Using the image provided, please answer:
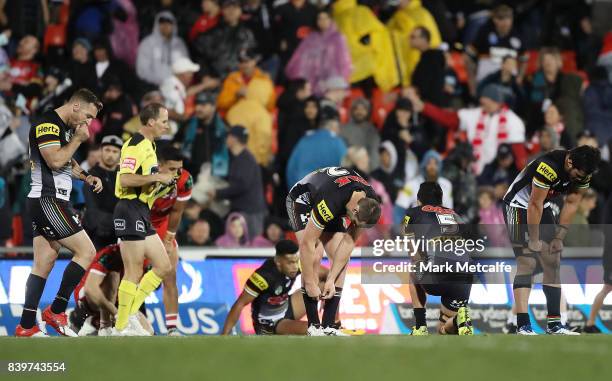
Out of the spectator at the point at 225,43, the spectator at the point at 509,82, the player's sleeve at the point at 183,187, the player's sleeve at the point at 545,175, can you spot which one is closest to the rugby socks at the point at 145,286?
the player's sleeve at the point at 183,187

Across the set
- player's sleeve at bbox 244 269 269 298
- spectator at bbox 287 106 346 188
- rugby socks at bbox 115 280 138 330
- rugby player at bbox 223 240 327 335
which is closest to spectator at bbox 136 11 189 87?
spectator at bbox 287 106 346 188

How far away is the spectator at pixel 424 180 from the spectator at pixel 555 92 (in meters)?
2.09

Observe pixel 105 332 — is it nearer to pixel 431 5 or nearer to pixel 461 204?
pixel 461 204

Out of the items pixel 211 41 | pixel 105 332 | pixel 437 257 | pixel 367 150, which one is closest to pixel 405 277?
pixel 437 257

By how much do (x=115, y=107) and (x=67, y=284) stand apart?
6.39m

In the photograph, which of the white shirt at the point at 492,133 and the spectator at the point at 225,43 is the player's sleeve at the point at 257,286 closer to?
the white shirt at the point at 492,133

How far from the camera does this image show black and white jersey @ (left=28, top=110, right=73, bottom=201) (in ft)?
43.4

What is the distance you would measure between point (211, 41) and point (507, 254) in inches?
283

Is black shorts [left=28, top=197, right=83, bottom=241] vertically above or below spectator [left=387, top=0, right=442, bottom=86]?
below

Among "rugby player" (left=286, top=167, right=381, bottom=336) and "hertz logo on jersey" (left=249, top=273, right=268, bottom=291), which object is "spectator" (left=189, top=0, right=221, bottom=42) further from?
"rugby player" (left=286, top=167, right=381, bottom=336)

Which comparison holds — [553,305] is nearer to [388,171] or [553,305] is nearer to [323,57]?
[388,171]

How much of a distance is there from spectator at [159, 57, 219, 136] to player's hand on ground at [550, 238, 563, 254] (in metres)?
7.28

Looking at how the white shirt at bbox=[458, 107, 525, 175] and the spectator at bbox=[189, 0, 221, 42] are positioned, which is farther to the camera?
the spectator at bbox=[189, 0, 221, 42]

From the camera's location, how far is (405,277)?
15.5 meters
